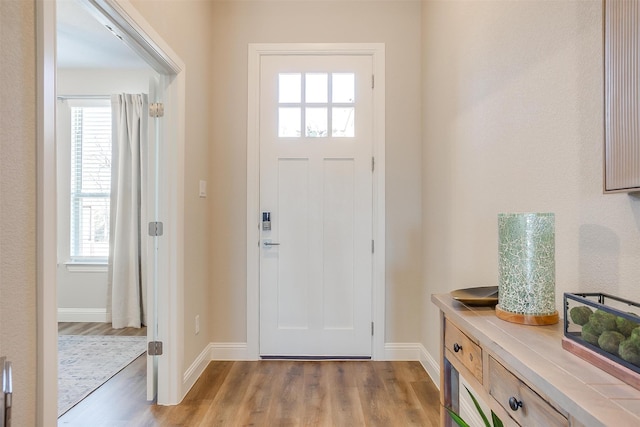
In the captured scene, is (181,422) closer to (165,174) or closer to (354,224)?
(165,174)

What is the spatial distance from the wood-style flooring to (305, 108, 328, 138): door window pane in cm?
179

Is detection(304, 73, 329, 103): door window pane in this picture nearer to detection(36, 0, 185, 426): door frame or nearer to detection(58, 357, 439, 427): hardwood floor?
detection(36, 0, 185, 426): door frame

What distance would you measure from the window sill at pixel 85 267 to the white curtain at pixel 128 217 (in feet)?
0.69

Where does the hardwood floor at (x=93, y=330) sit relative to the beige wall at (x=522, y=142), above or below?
below

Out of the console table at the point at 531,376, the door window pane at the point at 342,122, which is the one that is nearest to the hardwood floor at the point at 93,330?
the door window pane at the point at 342,122

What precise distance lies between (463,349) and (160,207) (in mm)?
1740

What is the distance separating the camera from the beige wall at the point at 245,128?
8.25ft

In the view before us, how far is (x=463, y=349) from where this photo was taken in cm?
102

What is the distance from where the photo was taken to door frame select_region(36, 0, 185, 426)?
37.6 inches

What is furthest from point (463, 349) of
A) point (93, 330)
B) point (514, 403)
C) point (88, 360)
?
point (93, 330)

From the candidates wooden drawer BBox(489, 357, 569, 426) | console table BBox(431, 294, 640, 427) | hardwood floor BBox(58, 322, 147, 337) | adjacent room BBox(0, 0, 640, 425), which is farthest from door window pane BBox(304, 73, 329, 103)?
hardwood floor BBox(58, 322, 147, 337)
